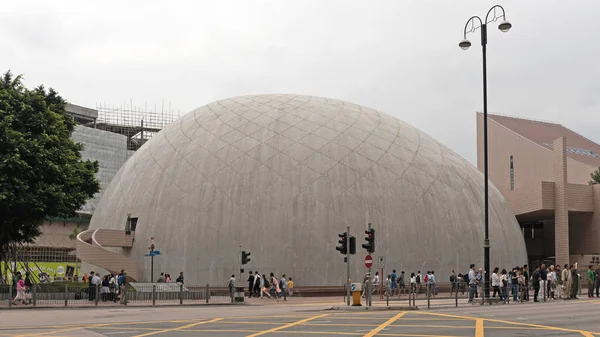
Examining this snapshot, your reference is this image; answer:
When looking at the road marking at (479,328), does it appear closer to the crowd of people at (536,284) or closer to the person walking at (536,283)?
the crowd of people at (536,284)

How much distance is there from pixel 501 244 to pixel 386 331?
1242 inches

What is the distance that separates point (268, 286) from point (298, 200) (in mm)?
5550

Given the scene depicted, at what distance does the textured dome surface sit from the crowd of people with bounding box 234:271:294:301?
1384 mm

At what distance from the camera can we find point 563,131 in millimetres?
83562

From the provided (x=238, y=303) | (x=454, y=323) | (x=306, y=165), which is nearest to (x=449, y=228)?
(x=306, y=165)

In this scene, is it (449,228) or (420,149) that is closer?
(449,228)

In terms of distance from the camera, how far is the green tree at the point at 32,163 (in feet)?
111

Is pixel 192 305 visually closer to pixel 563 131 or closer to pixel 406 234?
pixel 406 234

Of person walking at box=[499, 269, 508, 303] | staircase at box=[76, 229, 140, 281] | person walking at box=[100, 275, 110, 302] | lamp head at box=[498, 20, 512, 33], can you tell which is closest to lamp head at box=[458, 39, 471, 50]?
lamp head at box=[498, 20, 512, 33]

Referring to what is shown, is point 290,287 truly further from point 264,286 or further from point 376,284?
point 376,284

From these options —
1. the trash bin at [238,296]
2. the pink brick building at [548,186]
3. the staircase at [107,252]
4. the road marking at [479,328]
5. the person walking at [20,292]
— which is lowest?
the trash bin at [238,296]

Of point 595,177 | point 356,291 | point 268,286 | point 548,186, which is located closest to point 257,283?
point 268,286

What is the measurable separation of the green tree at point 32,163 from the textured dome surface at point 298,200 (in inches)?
261

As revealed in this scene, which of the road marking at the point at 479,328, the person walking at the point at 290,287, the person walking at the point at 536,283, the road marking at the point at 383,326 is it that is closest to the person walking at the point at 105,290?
the person walking at the point at 290,287
